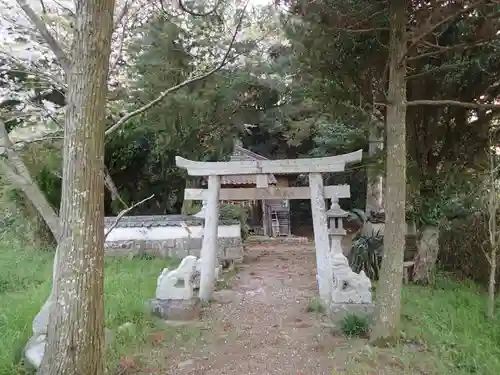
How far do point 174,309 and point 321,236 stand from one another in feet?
7.69

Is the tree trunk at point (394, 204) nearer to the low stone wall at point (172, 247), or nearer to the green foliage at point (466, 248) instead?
the green foliage at point (466, 248)

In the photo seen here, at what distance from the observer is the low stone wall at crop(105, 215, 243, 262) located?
9.41 metres

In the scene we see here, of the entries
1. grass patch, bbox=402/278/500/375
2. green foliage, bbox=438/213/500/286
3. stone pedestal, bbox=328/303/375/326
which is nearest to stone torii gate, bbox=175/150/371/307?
stone pedestal, bbox=328/303/375/326

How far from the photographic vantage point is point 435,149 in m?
7.12

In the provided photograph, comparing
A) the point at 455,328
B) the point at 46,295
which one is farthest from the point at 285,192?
the point at 46,295

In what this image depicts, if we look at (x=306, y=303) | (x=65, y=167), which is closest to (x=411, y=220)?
(x=306, y=303)

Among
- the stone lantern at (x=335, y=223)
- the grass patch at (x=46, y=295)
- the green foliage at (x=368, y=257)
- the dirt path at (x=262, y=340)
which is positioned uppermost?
the stone lantern at (x=335, y=223)

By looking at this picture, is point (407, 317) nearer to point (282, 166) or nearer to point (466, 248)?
point (282, 166)

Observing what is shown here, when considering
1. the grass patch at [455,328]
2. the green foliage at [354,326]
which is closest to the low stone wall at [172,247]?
the grass patch at [455,328]

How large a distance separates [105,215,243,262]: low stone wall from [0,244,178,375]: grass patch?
55 centimetres

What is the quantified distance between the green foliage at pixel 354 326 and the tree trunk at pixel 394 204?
0.40 metres

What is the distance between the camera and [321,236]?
610cm

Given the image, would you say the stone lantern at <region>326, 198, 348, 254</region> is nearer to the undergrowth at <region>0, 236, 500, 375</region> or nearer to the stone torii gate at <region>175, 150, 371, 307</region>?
the stone torii gate at <region>175, 150, 371, 307</region>

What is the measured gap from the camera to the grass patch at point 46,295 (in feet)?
12.2
